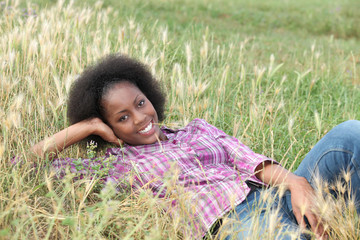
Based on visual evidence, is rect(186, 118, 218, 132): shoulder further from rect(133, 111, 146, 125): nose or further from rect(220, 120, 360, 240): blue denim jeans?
rect(220, 120, 360, 240): blue denim jeans

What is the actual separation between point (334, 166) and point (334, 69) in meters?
3.53

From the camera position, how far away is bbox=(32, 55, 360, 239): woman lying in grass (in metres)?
2.12

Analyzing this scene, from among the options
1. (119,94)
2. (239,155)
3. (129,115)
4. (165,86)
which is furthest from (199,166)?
(165,86)

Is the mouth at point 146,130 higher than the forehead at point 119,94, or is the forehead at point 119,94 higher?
the forehead at point 119,94

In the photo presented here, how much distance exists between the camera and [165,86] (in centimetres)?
385

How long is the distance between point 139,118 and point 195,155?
1.27 feet

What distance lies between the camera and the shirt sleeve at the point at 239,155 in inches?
94.4

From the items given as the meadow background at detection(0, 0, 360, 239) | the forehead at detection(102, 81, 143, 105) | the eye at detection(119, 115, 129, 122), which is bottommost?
the meadow background at detection(0, 0, 360, 239)

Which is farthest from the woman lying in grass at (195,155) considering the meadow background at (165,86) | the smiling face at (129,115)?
the meadow background at (165,86)

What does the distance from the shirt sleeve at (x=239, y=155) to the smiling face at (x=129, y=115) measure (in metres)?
0.40

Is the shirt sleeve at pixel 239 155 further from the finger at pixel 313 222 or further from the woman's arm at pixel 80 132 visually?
the woman's arm at pixel 80 132

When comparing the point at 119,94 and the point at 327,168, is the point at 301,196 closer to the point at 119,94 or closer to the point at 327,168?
the point at 327,168

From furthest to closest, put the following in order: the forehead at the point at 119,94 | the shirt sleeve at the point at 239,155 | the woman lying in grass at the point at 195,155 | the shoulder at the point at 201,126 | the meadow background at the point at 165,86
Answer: the shoulder at the point at 201,126
the forehead at the point at 119,94
the shirt sleeve at the point at 239,155
the woman lying in grass at the point at 195,155
the meadow background at the point at 165,86

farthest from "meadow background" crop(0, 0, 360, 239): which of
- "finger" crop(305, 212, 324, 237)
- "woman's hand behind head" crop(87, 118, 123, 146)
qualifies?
"woman's hand behind head" crop(87, 118, 123, 146)
